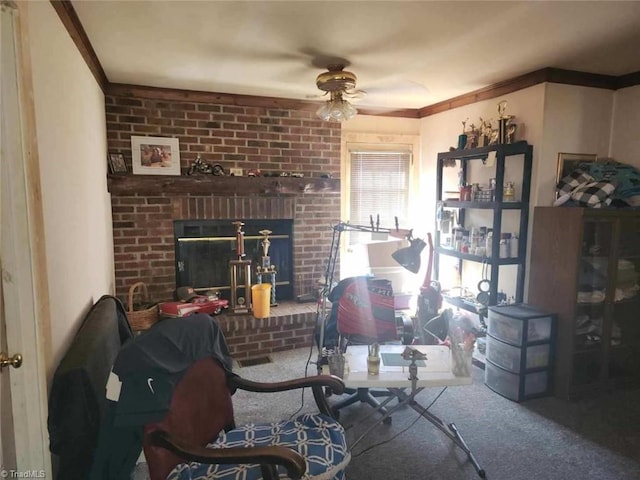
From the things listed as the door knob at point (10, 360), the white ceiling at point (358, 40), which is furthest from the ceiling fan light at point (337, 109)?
the door knob at point (10, 360)

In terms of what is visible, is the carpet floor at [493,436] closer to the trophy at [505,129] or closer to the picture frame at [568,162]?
the picture frame at [568,162]

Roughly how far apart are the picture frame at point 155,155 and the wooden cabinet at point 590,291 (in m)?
3.05

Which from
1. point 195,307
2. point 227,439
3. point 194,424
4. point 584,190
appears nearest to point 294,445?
Answer: point 227,439

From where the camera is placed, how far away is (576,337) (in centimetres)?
288

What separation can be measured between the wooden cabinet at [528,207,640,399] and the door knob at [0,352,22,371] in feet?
10.2

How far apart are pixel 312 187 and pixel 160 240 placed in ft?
4.90

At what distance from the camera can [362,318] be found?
2754 millimetres

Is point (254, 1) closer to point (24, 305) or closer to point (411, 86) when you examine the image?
point (24, 305)

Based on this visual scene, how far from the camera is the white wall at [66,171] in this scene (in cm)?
159

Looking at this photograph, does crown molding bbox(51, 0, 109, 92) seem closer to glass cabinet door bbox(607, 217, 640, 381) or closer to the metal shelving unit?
the metal shelving unit

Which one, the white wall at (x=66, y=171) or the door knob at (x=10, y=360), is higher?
the white wall at (x=66, y=171)

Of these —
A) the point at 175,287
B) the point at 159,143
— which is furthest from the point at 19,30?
the point at 175,287

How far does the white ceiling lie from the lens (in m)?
2.04

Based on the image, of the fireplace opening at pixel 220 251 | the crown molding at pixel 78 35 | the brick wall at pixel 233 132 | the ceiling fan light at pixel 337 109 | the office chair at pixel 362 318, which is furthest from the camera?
the fireplace opening at pixel 220 251
